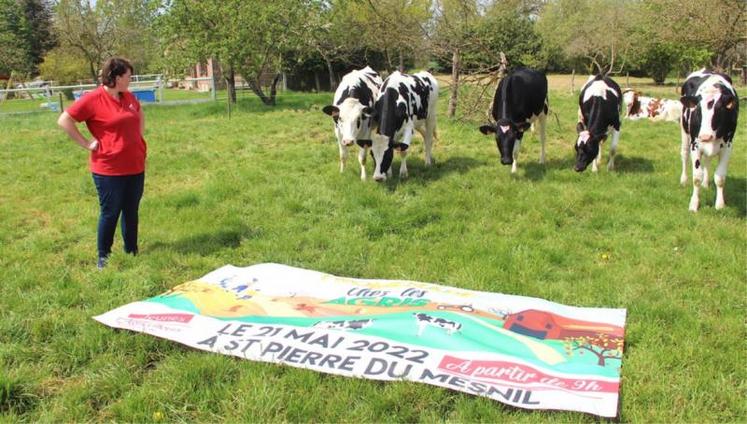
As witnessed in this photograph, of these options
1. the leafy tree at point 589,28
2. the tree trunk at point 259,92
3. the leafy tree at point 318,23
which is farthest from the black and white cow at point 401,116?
the leafy tree at point 589,28

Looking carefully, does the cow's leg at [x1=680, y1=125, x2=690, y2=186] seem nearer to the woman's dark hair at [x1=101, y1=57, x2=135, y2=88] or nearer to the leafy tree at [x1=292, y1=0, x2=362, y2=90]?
the woman's dark hair at [x1=101, y1=57, x2=135, y2=88]

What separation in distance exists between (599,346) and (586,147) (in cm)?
562

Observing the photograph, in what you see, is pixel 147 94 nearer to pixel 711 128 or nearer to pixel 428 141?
pixel 428 141

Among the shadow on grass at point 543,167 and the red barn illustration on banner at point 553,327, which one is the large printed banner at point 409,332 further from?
the shadow on grass at point 543,167

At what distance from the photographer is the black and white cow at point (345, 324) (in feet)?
13.1

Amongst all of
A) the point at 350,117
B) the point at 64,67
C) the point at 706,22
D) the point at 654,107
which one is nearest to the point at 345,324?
the point at 350,117

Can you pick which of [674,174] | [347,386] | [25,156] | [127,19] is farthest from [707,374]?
[127,19]

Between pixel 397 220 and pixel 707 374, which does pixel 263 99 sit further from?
pixel 707 374

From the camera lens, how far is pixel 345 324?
4.05 m

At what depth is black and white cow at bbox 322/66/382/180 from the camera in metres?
8.48

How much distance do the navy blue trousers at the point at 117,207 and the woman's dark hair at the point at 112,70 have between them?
0.92 m

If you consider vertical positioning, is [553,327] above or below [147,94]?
below

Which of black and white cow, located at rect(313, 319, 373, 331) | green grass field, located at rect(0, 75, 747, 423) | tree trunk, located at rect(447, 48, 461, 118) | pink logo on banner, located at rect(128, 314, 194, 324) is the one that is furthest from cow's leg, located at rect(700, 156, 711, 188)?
tree trunk, located at rect(447, 48, 461, 118)

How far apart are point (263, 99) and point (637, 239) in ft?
57.8
